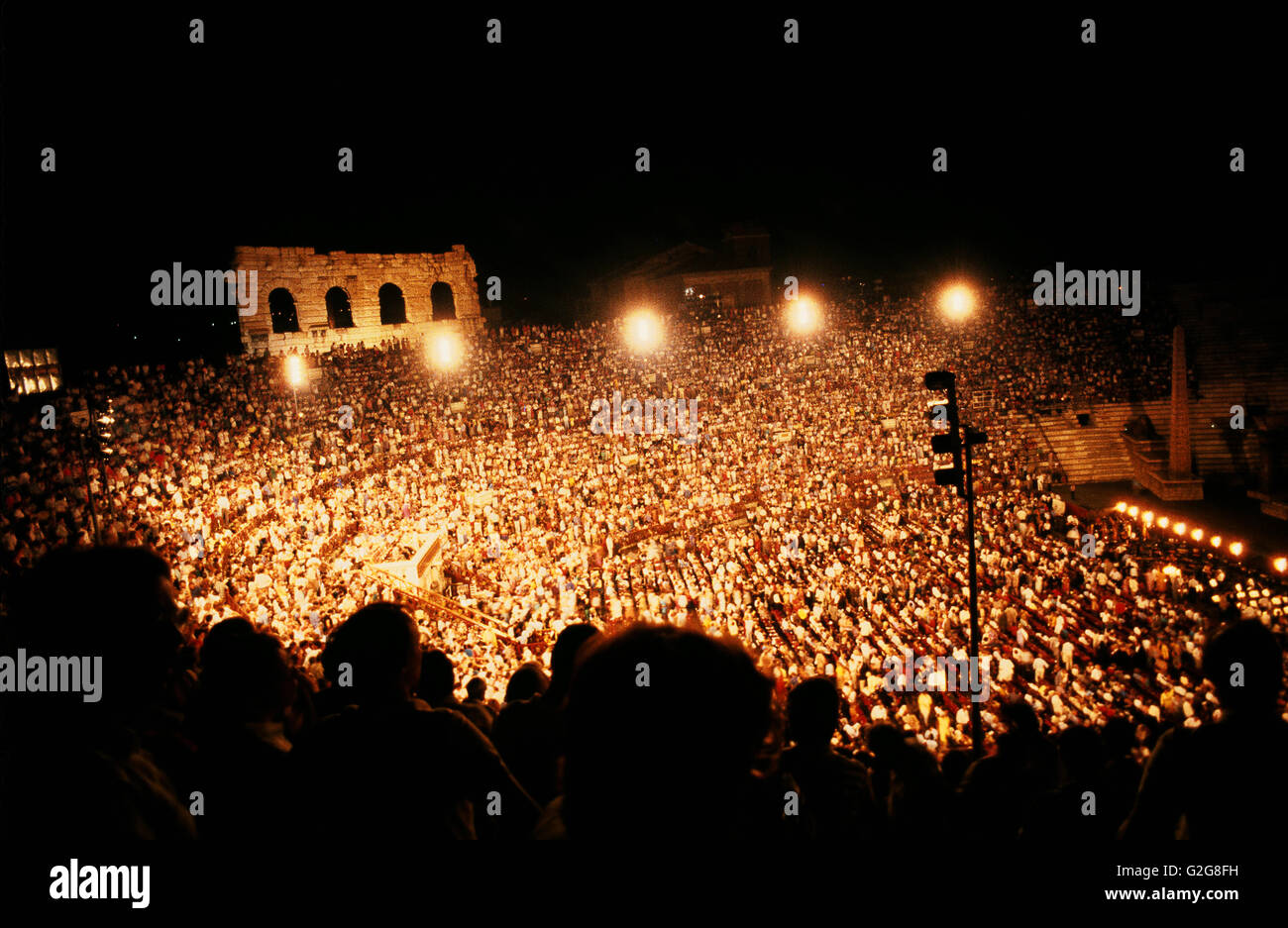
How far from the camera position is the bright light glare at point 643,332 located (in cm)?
3069

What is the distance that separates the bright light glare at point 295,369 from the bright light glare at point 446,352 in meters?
5.01

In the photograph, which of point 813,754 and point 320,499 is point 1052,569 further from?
point 320,499

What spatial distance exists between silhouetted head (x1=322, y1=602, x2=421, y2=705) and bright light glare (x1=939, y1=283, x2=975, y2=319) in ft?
110

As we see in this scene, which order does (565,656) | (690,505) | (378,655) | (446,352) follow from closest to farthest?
1. (378,655)
2. (565,656)
3. (690,505)
4. (446,352)

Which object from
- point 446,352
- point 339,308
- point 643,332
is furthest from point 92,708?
point 339,308

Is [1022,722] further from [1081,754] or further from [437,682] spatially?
[437,682]

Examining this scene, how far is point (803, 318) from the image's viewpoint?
32.0 metres

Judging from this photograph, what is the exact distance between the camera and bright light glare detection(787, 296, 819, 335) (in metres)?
31.3

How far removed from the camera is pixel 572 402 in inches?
1038

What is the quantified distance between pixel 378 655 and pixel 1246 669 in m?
2.89

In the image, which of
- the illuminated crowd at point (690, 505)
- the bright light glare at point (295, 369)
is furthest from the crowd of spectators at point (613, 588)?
the bright light glare at point (295, 369)

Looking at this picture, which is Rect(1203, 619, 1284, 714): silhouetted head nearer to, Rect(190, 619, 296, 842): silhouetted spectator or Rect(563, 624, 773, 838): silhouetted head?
Rect(563, 624, 773, 838): silhouetted head

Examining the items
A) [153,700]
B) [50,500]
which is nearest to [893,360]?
[50,500]

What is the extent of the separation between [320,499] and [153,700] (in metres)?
19.5
